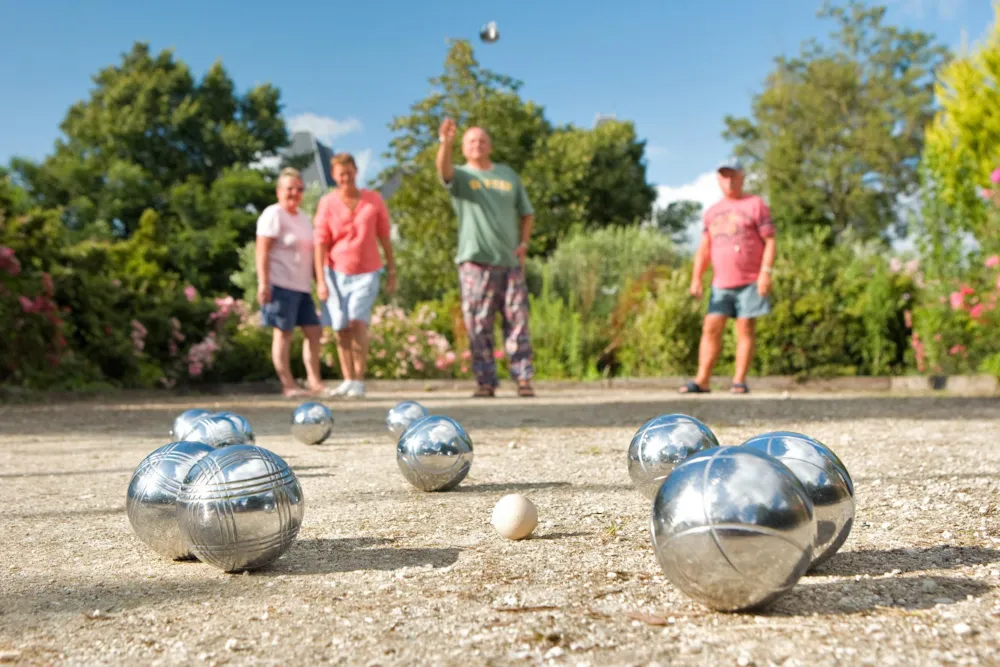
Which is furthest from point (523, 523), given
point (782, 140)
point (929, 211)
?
point (782, 140)

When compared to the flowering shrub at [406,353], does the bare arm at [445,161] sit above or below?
above

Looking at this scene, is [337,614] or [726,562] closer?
[726,562]

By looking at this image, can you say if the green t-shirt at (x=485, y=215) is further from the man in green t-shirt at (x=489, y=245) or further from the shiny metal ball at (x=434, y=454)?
the shiny metal ball at (x=434, y=454)

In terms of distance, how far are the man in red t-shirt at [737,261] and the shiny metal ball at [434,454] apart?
5.26 meters

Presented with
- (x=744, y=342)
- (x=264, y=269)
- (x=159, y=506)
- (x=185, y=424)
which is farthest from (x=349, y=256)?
(x=159, y=506)

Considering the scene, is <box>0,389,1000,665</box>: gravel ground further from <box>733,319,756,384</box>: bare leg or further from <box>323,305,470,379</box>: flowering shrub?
<box>323,305,470,379</box>: flowering shrub

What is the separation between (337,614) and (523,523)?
0.80m

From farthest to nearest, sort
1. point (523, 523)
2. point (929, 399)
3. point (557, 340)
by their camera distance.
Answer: point (557, 340) < point (929, 399) < point (523, 523)

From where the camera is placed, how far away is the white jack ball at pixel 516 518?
8.62ft

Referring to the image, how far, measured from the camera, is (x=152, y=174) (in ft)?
102

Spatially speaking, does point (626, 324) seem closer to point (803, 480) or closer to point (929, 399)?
point (929, 399)

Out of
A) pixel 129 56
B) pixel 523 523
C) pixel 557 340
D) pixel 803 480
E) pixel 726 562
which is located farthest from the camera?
pixel 129 56

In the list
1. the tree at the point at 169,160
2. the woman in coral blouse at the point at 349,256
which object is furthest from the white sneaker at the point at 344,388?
the tree at the point at 169,160

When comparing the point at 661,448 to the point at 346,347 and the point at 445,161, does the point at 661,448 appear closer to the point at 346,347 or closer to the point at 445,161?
the point at 445,161
